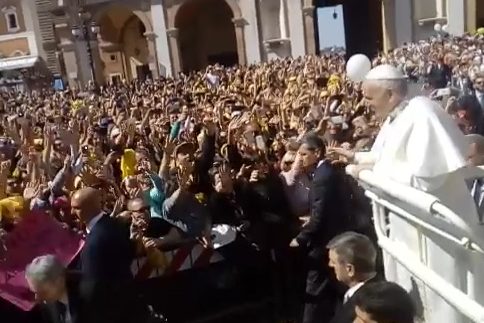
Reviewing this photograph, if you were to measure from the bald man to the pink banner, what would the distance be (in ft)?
2.71

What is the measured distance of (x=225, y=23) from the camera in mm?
44438

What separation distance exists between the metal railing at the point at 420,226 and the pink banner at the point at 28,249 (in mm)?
2443

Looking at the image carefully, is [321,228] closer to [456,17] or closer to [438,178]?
[438,178]

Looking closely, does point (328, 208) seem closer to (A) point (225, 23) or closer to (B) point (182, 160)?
(B) point (182, 160)

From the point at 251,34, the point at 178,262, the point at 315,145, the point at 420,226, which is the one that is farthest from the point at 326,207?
the point at 251,34

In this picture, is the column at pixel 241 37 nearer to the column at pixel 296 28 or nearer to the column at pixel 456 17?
the column at pixel 296 28

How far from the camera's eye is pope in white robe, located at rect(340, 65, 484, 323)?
2.56 meters

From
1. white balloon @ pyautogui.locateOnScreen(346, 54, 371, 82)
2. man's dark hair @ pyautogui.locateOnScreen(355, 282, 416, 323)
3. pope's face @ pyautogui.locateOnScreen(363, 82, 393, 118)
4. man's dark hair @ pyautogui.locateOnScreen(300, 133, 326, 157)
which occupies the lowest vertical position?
man's dark hair @ pyautogui.locateOnScreen(355, 282, 416, 323)

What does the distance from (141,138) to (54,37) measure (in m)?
36.8

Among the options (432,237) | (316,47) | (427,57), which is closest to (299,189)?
(432,237)

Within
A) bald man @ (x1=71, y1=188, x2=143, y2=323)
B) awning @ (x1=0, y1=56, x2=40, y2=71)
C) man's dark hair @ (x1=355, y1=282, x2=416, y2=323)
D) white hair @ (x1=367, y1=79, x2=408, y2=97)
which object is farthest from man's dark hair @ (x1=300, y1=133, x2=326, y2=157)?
awning @ (x1=0, y1=56, x2=40, y2=71)

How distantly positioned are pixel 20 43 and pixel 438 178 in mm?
50212

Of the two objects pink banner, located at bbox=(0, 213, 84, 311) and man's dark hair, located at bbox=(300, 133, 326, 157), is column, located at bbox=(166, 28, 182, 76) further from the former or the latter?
man's dark hair, located at bbox=(300, 133, 326, 157)

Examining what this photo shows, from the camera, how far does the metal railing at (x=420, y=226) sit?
7.53ft
